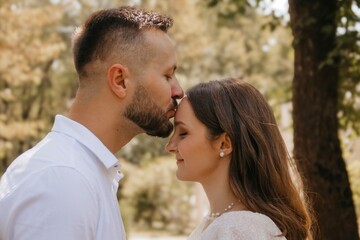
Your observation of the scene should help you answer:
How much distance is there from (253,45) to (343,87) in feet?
99.9

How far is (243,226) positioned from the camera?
107 inches

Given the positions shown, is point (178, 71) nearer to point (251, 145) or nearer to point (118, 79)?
point (251, 145)

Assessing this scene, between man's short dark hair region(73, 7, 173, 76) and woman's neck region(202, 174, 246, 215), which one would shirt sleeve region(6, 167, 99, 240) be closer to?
man's short dark hair region(73, 7, 173, 76)

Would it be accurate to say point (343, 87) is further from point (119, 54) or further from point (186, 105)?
point (119, 54)

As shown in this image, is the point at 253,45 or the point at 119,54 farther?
the point at 253,45

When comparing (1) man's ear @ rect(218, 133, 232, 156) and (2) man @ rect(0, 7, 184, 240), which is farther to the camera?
(1) man's ear @ rect(218, 133, 232, 156)

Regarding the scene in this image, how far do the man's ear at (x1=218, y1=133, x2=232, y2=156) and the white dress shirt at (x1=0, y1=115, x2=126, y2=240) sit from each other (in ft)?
2.15

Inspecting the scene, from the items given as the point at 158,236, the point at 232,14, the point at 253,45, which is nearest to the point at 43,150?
the point at 232,14

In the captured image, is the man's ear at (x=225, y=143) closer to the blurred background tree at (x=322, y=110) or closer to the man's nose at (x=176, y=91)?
the man's nose at (x=176, y=91)

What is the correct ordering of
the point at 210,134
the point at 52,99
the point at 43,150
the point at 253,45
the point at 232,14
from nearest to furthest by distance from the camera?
1. the point at 43,150
2. the point at 210,134
3. the point at 232,14
4. the point at 52,99
5. the point at 253,45

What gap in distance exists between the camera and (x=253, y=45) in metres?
36.7

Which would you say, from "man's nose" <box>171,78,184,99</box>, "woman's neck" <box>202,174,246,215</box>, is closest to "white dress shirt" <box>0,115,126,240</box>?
"man's nose" <box>171,78,184,99</box>

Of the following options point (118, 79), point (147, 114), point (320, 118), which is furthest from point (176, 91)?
point (320, 118)

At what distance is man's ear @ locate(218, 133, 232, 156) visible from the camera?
2.99m
